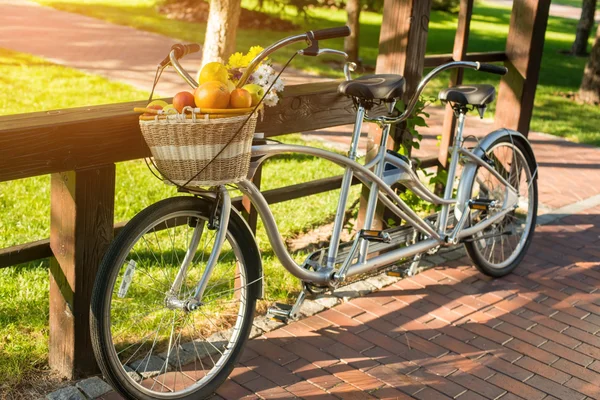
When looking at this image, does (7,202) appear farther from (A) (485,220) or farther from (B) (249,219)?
(A) (485,220)

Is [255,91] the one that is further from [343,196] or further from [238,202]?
[238,202]

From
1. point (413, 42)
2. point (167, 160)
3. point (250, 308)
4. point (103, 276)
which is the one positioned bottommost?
point (250, 308)

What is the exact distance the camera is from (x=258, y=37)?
17.0m

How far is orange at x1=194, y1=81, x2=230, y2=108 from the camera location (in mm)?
2893

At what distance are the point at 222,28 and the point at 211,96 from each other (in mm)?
4606

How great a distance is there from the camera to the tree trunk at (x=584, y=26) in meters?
17.9

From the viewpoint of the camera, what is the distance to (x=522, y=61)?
19.4 ft

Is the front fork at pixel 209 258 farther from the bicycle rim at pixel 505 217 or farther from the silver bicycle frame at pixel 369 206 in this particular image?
the bicycle rim at pixel 505 217

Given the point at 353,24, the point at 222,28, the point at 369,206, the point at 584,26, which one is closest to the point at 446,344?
the point at 369,206

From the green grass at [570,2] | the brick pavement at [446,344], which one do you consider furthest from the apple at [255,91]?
the green grass at [570,2]

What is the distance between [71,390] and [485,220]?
261cm

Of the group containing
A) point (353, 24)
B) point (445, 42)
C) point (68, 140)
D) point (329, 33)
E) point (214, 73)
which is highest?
point (329, 33)

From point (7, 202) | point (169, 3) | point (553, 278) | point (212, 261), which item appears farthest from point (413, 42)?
point (169, 3)

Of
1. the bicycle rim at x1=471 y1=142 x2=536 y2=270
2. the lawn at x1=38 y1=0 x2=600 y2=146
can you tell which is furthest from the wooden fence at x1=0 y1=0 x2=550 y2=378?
the lawn at x1=38 y1=0 x2=600 y2=146
